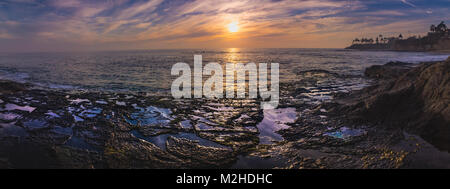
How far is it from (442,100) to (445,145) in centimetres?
199

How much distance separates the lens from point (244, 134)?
8234 mm

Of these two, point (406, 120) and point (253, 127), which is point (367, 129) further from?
point (253, 127)

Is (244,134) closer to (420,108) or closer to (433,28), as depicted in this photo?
(420,108)

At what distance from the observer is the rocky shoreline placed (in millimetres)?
6055

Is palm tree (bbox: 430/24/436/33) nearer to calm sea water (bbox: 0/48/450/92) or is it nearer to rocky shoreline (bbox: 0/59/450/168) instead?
calm sea water (bbox: 0/48/450/92)

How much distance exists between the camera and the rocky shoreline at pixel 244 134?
6055 mm

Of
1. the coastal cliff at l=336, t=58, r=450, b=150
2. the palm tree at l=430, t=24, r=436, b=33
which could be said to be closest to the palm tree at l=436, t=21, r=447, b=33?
the palm tree at l=430, t=24, r=436, b=33

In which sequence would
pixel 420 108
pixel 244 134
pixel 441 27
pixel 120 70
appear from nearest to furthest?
1. pixel 420 108
2. pixel 244 134
3. pixel 120 70
4. pixel 441 27

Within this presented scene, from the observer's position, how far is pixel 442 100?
24.2ft

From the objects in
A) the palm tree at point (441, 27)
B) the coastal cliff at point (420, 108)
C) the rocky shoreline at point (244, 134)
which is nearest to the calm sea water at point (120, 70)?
the rocky shoreline at point (244, 134)

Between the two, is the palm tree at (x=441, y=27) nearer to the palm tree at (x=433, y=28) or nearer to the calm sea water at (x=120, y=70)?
the palm tree at (x=433, y=28)

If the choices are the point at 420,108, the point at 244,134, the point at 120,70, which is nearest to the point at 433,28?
the point at 120,70
